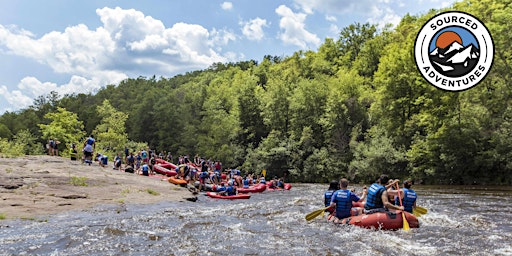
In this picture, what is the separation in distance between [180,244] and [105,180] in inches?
473

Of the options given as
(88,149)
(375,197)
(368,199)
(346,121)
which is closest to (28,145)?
(88,149)

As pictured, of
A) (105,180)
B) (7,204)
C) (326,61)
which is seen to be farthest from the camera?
(326,61)

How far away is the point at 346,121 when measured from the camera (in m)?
45.5

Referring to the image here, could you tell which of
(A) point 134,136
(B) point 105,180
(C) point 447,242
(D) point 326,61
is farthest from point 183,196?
(A) point 134,136

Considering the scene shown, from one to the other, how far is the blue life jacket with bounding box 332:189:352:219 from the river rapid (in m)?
0.51

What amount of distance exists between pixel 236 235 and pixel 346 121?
36791mm

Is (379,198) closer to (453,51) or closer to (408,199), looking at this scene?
(408,199)

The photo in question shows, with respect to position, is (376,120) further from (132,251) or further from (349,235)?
(132,251)

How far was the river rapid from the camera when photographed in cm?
872

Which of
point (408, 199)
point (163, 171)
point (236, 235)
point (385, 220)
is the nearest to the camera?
point (236, 235)

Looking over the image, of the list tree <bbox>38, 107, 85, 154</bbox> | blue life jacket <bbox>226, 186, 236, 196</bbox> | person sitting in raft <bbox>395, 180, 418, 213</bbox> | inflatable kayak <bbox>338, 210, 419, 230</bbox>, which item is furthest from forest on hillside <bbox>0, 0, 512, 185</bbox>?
inflatable kayak <bbox>338, 210, 419, 230</bbox>

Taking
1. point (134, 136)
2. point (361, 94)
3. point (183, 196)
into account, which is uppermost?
point (361, 94)

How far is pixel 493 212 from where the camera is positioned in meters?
14.6

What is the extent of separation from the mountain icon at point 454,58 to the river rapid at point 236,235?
28.1 feet
